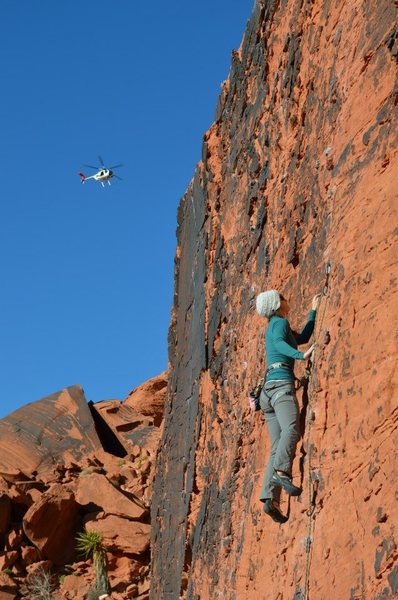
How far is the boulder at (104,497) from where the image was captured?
2491 cm

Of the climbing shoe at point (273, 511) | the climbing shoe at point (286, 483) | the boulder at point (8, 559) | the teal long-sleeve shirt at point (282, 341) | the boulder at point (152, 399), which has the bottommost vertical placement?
the climbing shoe at point (273, 511)

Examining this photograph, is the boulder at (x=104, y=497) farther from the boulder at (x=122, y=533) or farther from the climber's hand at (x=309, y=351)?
the climber's hand at (x=309, y=351)

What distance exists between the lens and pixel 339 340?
30.8 ft

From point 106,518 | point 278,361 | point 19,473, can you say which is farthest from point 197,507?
point 19,473

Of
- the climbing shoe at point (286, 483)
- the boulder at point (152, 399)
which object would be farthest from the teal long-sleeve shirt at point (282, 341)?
the boulder at point (152, 399)

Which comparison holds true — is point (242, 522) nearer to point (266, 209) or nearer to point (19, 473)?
point (266, 209)

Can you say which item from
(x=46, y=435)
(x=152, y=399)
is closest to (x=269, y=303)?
(x=46, y=435)

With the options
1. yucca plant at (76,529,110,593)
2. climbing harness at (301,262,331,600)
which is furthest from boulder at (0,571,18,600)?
climbing harness at (301,262,331,600)

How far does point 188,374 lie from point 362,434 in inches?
332

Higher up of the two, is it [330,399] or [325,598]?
[330,399]

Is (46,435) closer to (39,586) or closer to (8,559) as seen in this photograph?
(8,559)

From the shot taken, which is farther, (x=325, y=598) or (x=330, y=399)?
(x=330, y=399)

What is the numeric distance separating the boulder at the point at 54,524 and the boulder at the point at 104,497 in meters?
0.28

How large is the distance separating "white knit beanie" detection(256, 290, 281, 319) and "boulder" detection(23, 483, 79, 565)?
50.8ft
